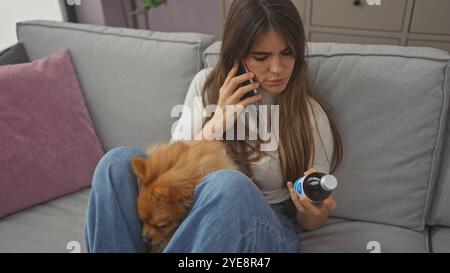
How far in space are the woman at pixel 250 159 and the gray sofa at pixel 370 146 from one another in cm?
10

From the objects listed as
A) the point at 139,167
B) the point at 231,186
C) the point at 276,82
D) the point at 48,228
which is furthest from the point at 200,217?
the point at 48,228

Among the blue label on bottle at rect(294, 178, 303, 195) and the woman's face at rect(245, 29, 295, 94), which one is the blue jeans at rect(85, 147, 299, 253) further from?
the woman's face at rect(245, 29, 295, 94)

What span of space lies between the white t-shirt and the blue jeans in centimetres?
20

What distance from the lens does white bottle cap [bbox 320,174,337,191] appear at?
0.89 m

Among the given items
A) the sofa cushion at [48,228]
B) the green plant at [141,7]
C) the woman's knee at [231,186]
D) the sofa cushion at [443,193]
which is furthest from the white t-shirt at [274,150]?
the green plant at [141,7]

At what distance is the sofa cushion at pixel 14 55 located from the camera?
5.24ft

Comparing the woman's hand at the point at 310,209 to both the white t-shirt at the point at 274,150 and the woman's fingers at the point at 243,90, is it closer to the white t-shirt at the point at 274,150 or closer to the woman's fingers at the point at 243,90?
the white t-shirt at the point at 274,150

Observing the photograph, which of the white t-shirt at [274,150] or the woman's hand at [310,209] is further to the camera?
the white t-shirt at [274,150]

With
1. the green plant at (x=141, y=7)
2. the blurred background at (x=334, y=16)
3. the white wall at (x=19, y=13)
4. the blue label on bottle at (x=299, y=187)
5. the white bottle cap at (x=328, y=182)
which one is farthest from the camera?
the green plant at (x=141, y=7)

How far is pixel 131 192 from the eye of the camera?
108cm

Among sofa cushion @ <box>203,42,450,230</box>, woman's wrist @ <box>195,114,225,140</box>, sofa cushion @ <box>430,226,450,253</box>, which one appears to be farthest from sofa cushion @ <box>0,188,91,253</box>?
sofa cushion @ <box>430,226,450,253</box>

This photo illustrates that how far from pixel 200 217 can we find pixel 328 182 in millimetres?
320

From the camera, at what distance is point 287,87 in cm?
118
